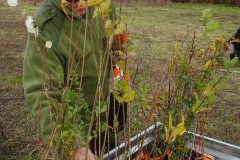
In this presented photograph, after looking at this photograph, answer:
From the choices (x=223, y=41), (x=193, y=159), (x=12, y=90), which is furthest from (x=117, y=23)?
(x=12, y=90)

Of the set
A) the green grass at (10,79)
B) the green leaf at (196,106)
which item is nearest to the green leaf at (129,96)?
the green leaf at (196,106)

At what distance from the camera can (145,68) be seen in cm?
491

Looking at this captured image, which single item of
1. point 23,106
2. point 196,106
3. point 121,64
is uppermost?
point 121,64

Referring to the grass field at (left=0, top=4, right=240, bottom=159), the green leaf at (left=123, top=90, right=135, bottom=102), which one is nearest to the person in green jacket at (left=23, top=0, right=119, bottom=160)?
the grass field at (left=0, top=4, right=240, bottom=159)

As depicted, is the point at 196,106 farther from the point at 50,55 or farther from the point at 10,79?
the point at 10,79

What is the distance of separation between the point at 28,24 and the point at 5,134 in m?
2.46

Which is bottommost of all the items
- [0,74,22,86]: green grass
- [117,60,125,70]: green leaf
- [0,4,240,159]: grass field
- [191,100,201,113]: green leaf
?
[0,4,240,159]: grass field

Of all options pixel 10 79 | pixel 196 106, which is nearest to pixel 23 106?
pixel 10 79

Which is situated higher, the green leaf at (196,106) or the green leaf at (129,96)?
the green leaf at (129,96)

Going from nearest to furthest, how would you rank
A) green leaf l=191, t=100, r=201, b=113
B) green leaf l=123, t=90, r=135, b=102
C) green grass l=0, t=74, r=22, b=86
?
green leaf l=123, t=90, r=135, b=102, green leaf l=191, t=100, r=201, b=113, green grass l=0, t=74, r=22, b=86

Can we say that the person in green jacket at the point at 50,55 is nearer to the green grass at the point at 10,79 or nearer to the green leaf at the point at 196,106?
the green leaf at the point at 196,106

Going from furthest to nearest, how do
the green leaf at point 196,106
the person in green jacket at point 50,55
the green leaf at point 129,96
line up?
the person in green jacket at point 50,55 → the green leaf at point 196,106 → the green leaf at point 129,96

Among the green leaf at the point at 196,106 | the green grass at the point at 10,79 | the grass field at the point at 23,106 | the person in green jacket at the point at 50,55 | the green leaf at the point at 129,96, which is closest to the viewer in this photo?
the green leaf at the point at 129,96

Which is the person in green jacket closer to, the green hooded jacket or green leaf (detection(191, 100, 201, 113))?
the green hooded jacket
